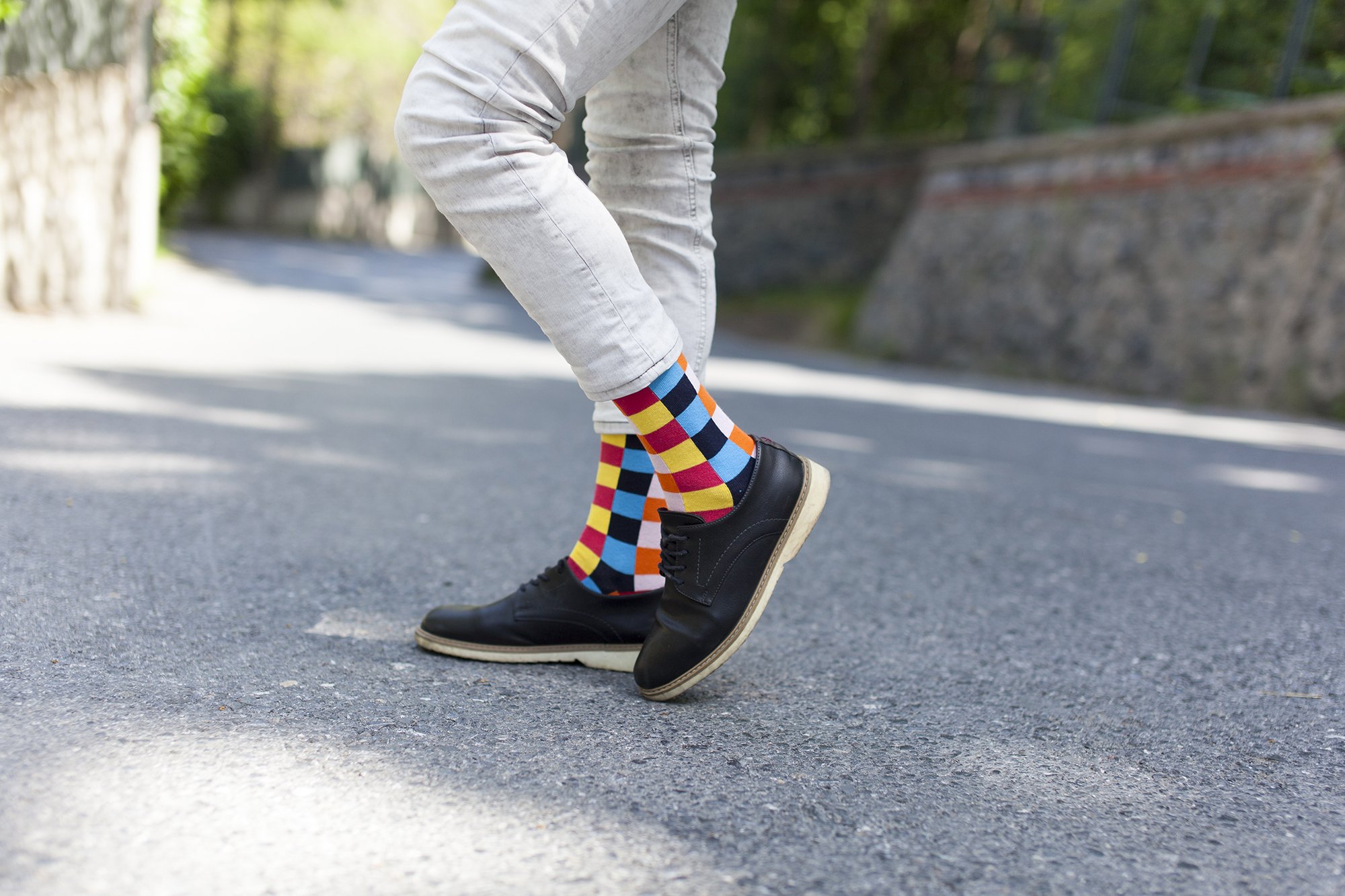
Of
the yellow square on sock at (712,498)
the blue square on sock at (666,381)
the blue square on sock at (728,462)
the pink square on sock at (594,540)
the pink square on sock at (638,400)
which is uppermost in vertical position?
the blue square on sock at (666,381)

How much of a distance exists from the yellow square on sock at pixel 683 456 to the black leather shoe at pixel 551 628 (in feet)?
0.90

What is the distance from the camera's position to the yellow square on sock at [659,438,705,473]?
133 centimetres

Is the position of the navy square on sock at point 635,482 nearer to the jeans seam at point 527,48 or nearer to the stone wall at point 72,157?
the jeans seam at point 527,48

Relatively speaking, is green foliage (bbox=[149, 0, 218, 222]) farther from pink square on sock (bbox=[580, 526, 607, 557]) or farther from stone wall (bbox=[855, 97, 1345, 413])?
stone wall (bbox=[855, 97, 1345, 413])

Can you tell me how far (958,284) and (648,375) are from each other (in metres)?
8.26

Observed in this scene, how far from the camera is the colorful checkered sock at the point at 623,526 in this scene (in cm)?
152

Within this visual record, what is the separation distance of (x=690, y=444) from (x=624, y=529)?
26cm

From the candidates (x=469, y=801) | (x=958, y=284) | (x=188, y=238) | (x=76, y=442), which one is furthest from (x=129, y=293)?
(x=188, y=238)

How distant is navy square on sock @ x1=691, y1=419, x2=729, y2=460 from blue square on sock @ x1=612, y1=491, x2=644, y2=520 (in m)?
0.21

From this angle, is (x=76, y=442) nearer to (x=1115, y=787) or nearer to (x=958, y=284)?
(x=1115, y=787)

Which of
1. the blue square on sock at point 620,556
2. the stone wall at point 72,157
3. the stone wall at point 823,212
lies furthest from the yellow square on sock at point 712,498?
the stone wall at point 823,212

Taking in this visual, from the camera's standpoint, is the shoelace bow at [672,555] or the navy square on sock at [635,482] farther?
the navy square on sock at [635,482]

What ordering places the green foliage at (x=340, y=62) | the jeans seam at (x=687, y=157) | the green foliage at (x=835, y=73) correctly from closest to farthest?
the jeans seam at (x=687, y=157), the green foliage at (x=835, y=73), the green foliage at (x=340, y=62)

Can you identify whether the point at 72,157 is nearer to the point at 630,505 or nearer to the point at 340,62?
the point at 630,505
